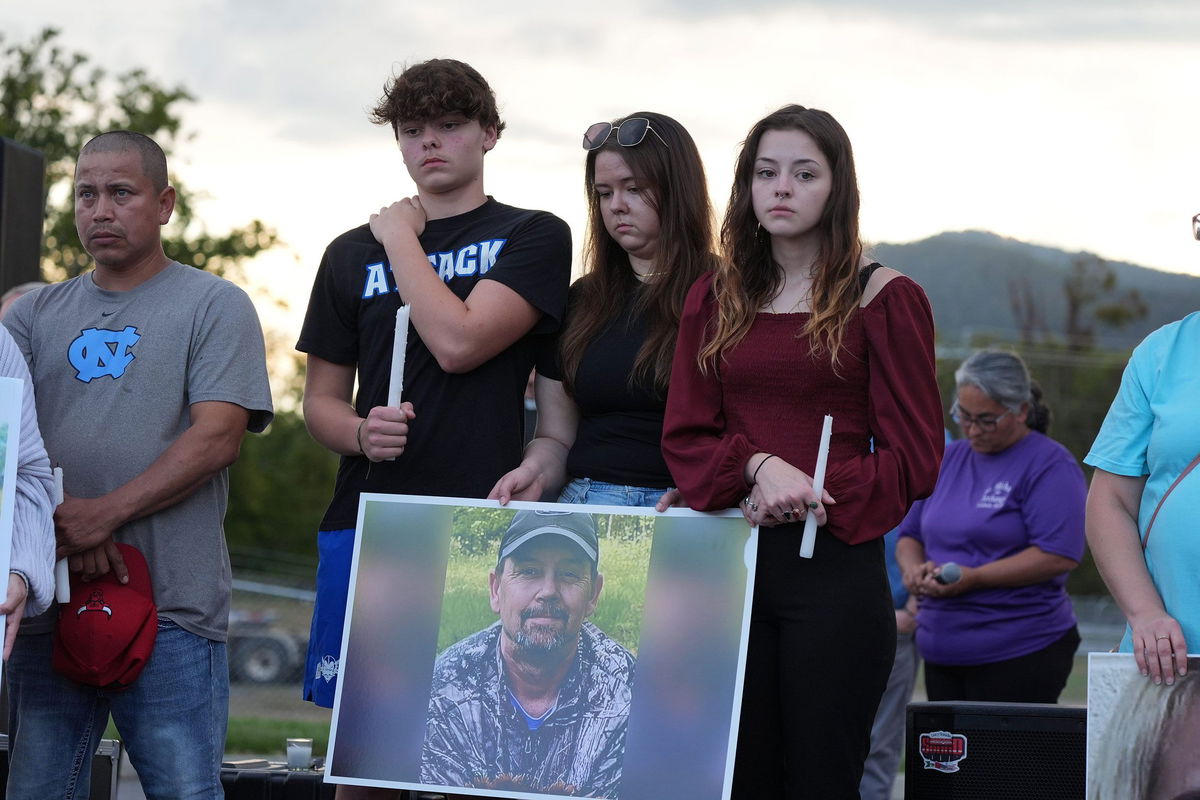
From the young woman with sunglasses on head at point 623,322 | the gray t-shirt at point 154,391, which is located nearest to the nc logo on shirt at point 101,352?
the gray t-shirt at point 154,391

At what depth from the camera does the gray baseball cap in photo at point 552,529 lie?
319 centimetres

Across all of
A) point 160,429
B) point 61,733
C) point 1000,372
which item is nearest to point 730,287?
point 160,429

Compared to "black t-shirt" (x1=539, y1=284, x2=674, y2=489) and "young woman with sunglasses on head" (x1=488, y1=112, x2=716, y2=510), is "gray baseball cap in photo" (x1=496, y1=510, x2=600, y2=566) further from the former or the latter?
"black t-shirt" (x1=539, y1=284, x2=674, y2=489)

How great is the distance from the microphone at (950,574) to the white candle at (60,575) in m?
3.14

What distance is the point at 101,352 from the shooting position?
3.48 m

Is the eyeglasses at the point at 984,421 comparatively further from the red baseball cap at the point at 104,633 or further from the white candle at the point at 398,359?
the red baseball cap at the point at 104,633

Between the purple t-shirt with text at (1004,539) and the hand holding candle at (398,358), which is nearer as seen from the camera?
the hand holding candle at (398,358)

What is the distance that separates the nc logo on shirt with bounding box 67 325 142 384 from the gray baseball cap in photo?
1.05 m

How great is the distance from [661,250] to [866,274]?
0.58 metres

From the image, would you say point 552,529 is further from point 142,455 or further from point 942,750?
point 942,750

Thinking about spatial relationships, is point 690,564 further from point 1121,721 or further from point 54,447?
point 54,447

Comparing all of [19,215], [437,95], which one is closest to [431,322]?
[437,95]

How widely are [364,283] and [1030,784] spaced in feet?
7.29

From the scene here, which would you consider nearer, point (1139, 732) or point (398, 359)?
point (1139, 732)
